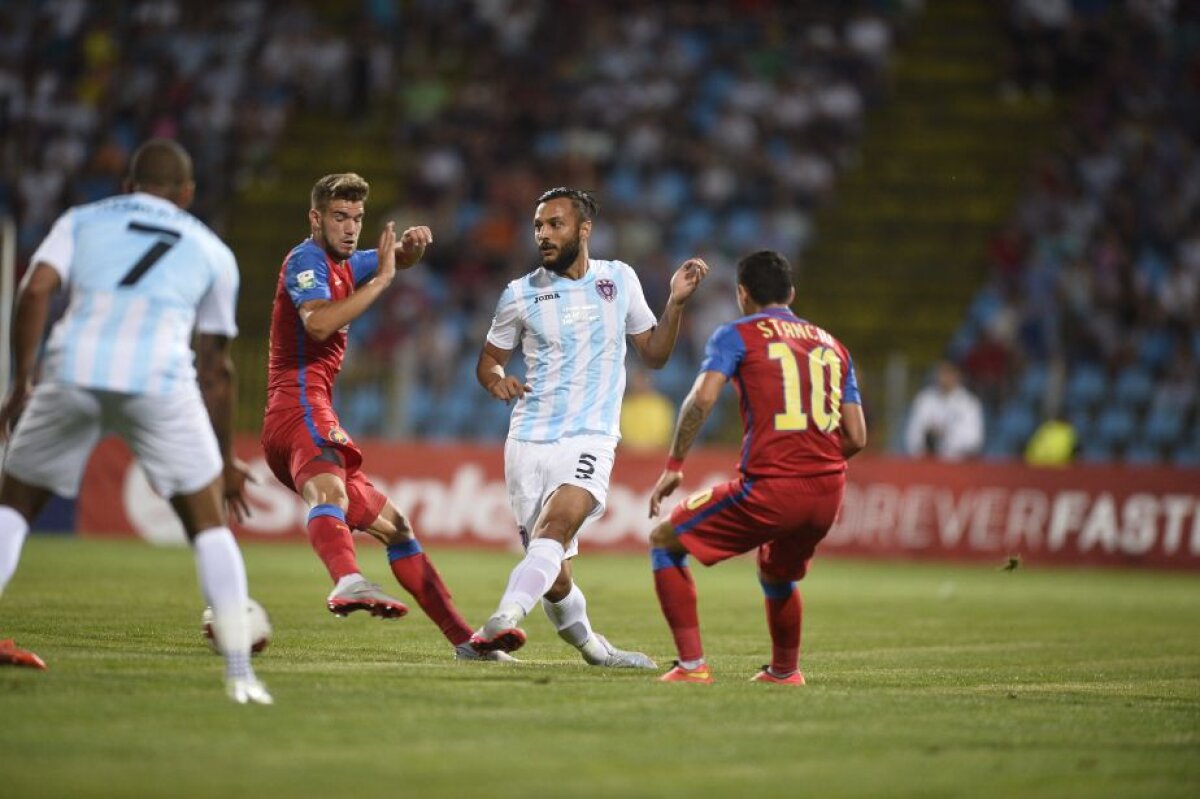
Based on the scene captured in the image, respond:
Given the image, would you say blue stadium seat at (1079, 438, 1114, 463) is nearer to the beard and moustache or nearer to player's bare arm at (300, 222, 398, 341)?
the beard and moustache

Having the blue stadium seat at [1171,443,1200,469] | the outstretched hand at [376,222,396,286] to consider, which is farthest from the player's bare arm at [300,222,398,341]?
the blue stadium seat at [1171,443,1200,469]

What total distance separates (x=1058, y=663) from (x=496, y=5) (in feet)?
72.4

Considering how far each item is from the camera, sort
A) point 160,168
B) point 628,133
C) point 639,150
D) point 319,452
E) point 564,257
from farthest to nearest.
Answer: point 628,133, point 639,150, point 564,257, point 319,452, point 160,168

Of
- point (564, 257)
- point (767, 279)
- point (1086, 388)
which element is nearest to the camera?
point (767, 279)

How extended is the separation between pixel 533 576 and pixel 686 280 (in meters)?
1.82

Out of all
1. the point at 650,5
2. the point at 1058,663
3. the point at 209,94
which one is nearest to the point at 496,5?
the point at 650,5

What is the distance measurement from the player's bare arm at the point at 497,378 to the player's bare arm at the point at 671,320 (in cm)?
77

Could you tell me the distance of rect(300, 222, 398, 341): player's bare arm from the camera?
30.1ft

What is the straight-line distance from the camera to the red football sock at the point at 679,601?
9.34 m

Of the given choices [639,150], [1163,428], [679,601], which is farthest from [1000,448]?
[679,601]

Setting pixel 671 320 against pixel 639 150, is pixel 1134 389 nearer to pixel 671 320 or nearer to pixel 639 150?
pixel 639 150

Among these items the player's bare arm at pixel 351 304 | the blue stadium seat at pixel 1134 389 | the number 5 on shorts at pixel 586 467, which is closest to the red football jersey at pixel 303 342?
the player's bare arm at pixel 351 304

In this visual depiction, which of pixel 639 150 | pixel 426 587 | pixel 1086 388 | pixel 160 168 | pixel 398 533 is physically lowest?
pixel 426 587

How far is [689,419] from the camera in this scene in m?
9.15
